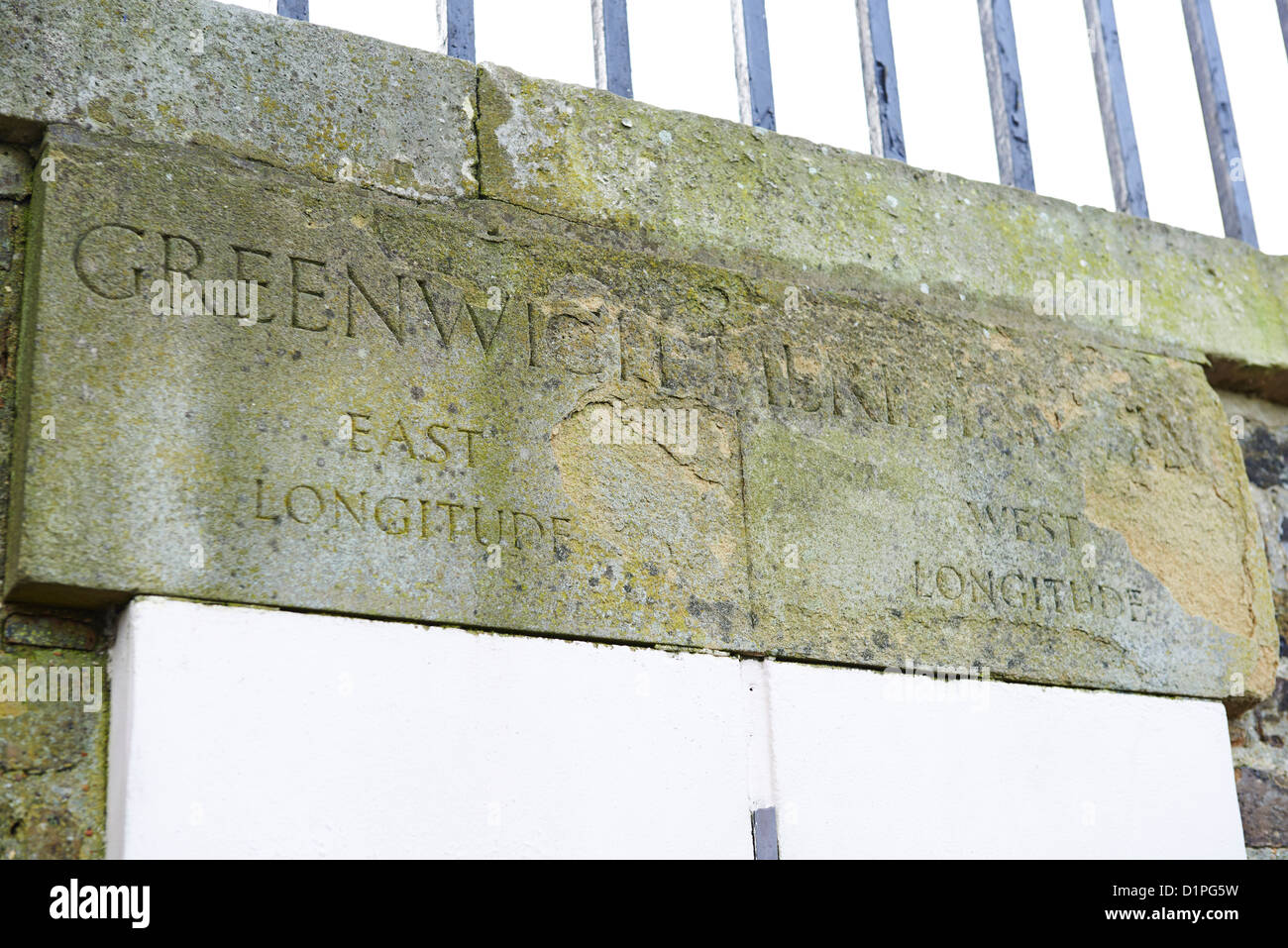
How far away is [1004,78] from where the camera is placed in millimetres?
3793

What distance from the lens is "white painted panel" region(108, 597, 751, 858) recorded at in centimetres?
233

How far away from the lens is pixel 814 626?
2.91 metres

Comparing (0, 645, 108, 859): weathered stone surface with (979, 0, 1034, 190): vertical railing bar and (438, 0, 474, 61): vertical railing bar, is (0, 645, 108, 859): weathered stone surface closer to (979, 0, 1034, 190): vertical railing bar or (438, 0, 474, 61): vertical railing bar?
(438, 0, 474, 61): vertical railing bar

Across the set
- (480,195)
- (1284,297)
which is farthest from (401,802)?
(1284,297)

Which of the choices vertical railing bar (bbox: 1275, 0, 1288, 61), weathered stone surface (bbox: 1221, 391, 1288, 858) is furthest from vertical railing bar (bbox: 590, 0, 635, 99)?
vertical railing bar (bbox: 1275, 0, 1288, 61)

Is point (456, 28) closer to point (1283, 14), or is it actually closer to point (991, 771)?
point (991, 771)

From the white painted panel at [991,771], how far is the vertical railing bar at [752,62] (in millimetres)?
1302

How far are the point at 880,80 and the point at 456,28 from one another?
108cm

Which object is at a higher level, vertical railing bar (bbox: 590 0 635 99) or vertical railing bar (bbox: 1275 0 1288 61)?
vertical railing bar (bbox: 1275 0 1288 61)

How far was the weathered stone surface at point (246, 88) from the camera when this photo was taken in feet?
8.59

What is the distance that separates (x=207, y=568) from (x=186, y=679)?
0.58 feet

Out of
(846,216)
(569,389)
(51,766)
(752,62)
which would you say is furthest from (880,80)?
(51,766)

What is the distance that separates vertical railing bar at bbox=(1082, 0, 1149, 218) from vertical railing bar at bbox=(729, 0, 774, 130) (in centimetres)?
102
